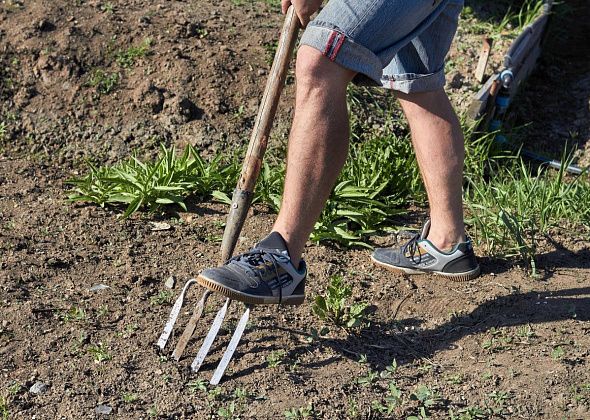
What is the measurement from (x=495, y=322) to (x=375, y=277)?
1.86 feet

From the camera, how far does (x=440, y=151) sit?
3857mm

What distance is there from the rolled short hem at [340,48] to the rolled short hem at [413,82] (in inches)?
19.1

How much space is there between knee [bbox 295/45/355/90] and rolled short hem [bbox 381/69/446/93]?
1.80ft

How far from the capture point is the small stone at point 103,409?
3098 millimetres

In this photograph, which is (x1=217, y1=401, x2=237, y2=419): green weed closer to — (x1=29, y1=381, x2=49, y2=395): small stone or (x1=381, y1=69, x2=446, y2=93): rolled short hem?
(x1=29, y1=381, x2=49, y2=395): small stone

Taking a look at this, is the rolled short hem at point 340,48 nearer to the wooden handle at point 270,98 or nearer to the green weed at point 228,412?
the wooden handle at point 270,98

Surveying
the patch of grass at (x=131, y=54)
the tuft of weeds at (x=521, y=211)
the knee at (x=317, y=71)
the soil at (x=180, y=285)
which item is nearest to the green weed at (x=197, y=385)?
the soil at (x=180, y=285)

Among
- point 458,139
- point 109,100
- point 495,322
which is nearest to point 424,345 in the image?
point 495,322

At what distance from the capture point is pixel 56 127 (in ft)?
16.1

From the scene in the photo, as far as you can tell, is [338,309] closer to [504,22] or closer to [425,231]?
[425,231]

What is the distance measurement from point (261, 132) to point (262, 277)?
23.9 inches

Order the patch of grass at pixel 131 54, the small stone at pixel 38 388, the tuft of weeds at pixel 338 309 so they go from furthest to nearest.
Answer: the patch of grass at pixel 131 54 → the tuft of weeds at pixel 338 309 → the small stone at pixel 38 388

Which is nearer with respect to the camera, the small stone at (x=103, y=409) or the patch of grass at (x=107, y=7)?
the small stone at (x=103, y=409)

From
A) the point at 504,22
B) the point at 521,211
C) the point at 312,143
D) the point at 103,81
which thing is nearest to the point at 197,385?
the point at 312,143
